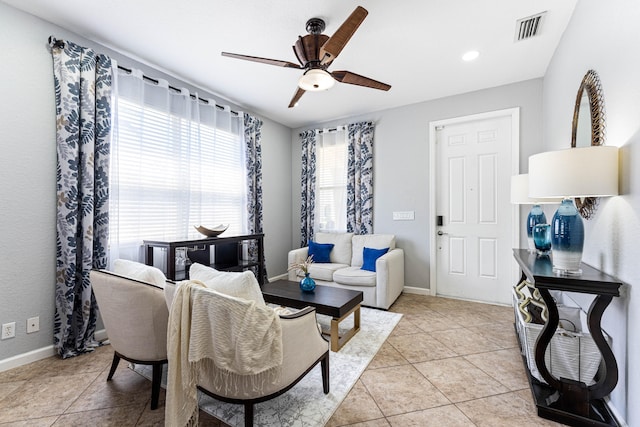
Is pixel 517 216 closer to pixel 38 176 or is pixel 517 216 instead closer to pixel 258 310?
pixel 258 310

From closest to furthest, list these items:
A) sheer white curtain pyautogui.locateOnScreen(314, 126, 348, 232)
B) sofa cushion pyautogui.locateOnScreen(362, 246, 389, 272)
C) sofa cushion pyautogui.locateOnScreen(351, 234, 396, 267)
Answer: sofa cushion pyautogui.locateOnScreen(362, 246, 389, 272) → sofa cushion pyautogui.locateOnScreen(351, 234, 396, 267) → sheer white curtain pyautogui.locateOnScreen(314, 126, 348, 232)

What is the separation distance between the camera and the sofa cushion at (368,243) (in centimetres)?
381

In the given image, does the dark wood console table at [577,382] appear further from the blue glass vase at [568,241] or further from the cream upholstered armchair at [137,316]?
the cream upholstered armchair at [137,316]

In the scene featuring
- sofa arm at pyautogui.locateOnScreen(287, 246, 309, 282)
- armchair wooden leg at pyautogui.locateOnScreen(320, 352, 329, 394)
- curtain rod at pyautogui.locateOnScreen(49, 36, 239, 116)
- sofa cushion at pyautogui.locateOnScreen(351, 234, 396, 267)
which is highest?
curtain rod at pyautogui.locateOnScreen(49, 36, 239, 116)

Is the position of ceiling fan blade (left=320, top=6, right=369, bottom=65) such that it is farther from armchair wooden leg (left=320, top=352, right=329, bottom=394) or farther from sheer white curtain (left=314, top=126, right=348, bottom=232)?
sheer white curtain (left=314, top=126, right=348, bottom=232)

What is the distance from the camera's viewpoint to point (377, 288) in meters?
3.25

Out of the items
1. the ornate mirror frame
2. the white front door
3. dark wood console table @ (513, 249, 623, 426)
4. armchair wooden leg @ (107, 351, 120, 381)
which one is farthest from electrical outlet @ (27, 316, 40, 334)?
the white front door

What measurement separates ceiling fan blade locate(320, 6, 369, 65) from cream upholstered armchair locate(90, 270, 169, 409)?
1.93m

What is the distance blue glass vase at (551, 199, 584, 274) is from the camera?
4.99 feet

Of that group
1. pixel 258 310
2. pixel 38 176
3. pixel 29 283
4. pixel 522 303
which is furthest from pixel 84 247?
pixel 522 303

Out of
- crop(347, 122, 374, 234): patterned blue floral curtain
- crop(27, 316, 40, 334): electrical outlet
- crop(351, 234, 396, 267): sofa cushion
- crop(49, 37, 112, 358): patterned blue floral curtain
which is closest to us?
crop(27, 316, 40, 334): electrical outlet

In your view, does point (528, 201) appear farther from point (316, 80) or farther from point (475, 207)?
point (316, 80)

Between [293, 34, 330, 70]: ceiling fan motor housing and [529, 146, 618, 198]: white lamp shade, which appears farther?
[293, 34, 330, 70]: ceiling fan motor housing

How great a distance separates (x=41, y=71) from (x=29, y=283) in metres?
1.65
